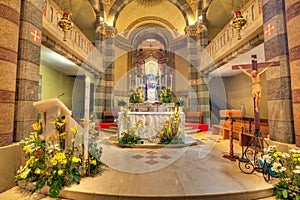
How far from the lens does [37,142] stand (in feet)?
7.51

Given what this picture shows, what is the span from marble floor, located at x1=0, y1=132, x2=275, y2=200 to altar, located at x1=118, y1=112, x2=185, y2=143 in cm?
146

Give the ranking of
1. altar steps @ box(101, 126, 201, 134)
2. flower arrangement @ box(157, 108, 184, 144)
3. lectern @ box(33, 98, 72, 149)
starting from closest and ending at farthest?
lectern @ box(33, 98, 72, 149)
flower arrangement @ box(157, 108, 184, 144)
altar steps @ box(101, 126, 201, 134)

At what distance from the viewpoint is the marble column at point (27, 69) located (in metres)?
2.68

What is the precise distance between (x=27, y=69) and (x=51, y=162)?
1.78 m

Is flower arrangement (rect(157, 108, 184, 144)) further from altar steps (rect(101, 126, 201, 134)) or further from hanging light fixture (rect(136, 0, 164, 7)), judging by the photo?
hanging light fixture (rect(136, 0, 164, 7))

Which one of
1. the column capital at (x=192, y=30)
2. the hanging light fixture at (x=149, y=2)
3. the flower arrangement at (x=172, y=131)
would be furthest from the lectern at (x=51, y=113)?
the hanging light fixture at (x=149, y=2)

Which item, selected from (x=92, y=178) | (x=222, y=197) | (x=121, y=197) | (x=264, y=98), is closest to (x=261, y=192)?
(x=222, y=197)

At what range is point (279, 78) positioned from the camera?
2.83 m

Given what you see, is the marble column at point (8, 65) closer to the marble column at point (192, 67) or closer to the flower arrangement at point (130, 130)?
the flower arrangement at point (130, 130)

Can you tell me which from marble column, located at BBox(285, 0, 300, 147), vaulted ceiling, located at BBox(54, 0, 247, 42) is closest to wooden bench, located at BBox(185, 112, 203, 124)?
vaulted ceiling, located at BBox(54, 0, 247, 42)

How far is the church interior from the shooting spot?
92.9 inches

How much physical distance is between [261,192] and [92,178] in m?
2.44

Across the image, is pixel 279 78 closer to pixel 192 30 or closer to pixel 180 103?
pixel 180 103

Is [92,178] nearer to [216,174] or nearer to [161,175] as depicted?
[161,175]
